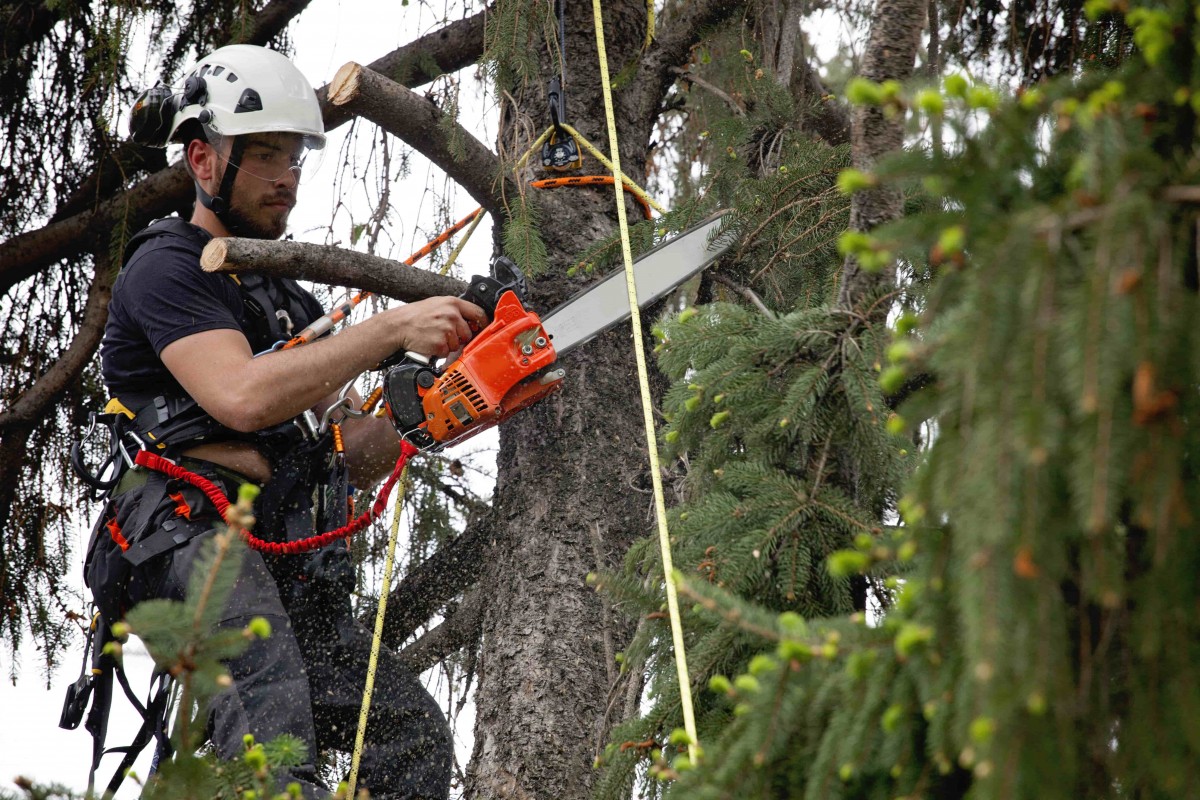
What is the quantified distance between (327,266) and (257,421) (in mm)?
600

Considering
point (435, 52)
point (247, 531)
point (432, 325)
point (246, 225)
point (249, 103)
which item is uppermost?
point (435, 52)

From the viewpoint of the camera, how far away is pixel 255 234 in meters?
3.31

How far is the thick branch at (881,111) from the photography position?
2.16 m

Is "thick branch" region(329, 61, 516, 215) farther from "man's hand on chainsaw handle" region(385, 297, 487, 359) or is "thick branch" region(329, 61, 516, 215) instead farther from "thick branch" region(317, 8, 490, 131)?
"thick branch" region(317, 8, 490, 131)

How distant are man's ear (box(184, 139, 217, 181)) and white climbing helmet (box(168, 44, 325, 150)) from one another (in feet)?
0.23

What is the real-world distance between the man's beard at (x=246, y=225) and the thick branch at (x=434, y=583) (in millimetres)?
1271

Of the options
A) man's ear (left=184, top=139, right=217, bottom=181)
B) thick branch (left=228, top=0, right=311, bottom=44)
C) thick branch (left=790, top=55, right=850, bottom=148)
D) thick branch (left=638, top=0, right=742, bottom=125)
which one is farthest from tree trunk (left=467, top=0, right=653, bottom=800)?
thick branch (left=228, top=0, right=311, bottom=44)

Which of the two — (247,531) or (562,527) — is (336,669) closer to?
(247,531)

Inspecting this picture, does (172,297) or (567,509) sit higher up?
(172,297)

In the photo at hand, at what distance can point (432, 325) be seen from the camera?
3047 mm

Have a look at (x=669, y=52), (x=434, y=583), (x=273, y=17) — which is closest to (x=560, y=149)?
(x=669, y=52)

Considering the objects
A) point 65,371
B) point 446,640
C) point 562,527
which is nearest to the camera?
point 562,527

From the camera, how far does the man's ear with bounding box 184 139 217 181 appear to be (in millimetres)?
3266

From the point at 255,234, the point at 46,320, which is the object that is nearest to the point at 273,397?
the point at 255,234
